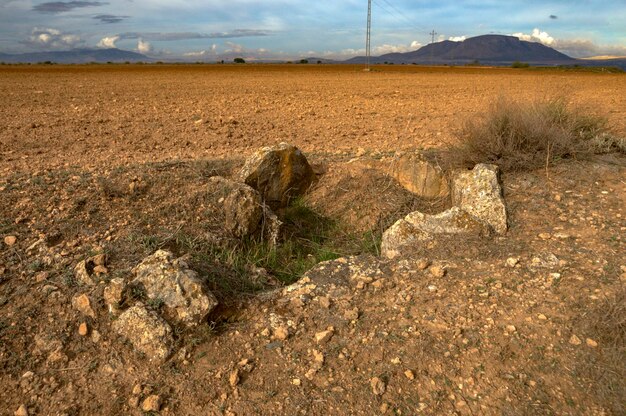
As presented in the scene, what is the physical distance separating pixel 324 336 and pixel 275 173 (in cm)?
272

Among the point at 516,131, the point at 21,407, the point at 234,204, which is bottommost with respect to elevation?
the point at 21,407

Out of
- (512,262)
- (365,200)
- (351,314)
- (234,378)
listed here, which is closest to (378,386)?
(351,314)

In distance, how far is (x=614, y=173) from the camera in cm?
516

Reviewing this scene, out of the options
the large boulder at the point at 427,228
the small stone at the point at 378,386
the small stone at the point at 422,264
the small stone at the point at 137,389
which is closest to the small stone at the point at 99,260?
the small stone at the point at 137,389

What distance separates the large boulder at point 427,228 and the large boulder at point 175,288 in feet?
5.50

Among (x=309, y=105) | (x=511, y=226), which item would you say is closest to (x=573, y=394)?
(x=511, y=226)

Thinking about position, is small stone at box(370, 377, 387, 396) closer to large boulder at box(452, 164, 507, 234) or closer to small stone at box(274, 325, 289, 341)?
small stone at box(274, 325, 289, 341)

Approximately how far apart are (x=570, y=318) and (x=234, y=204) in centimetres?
292

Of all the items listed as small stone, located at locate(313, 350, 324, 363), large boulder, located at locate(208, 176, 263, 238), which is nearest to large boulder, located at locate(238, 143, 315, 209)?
large boulder, located at locate(208, 176, 263, 238)

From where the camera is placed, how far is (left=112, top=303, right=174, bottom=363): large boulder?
3143 mm

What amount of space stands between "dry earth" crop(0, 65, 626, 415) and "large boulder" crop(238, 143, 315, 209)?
12.4 inches

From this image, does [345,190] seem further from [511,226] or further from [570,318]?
[570,318]

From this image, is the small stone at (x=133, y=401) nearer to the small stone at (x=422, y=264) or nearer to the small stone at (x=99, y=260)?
the small stone at (x=99, y=260)

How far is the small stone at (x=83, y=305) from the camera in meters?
3.38
